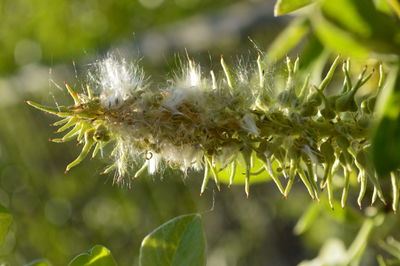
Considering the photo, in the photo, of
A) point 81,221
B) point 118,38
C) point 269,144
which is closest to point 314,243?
point 81,221

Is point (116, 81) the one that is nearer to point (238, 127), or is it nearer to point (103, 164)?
point (238, 127)

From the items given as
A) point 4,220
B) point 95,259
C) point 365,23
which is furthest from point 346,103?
point 4,220

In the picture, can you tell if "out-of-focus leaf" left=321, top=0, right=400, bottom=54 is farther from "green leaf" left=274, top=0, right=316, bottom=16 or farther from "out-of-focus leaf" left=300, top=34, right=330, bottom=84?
"out-of-focus leaf" left=300, top=34, right=330, bottom=84

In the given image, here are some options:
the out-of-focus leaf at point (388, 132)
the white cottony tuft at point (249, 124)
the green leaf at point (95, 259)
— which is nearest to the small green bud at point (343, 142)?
the white cottony tuft at point (249, 124)

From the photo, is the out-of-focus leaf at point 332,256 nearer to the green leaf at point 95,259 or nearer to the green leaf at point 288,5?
the green leaf at point 95,259

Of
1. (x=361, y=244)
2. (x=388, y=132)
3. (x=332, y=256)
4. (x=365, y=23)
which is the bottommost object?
(x=332, y=256)

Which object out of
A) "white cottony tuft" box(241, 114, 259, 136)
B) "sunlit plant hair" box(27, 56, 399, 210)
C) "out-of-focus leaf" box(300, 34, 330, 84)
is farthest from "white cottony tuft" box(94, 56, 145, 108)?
"out-of-focus leaf" box(300, 34, 330, 84)
